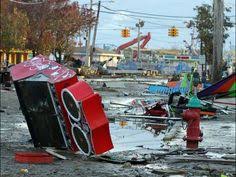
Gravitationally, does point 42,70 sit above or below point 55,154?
above

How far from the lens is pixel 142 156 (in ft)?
35.6

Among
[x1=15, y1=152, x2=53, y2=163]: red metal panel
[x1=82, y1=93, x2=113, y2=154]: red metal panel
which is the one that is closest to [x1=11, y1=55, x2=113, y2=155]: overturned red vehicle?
[x1=82, y1=93, x2=113, y2=154]: red metal panel

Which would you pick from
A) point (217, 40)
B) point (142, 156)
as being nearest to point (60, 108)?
point (142, 156)

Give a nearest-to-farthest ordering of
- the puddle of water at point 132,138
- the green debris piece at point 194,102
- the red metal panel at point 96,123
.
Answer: the red metal panel at point 96,123, the green debris piece at point 194,102, the puddle of water at point 132,138

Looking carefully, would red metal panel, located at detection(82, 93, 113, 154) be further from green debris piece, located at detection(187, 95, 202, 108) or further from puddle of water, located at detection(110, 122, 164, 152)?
green debris piece, located at detection(187, 95, 202, 108)

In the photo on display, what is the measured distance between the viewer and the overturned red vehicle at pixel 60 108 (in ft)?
33.1

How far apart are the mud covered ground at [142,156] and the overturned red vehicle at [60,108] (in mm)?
321

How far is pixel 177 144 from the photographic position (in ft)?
42.7

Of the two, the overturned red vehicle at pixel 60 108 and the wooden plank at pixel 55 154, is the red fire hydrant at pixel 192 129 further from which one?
the wooden plank at pixel 55 154

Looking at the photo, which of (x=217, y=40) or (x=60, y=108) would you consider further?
(x=217, y=40)

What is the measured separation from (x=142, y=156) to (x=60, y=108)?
1742mm

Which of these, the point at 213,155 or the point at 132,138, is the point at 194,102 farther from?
the point at 132,138

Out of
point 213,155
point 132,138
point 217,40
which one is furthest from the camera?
point 217,40

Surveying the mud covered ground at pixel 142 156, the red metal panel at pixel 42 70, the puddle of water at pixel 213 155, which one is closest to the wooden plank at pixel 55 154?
the mud covered ground at pixel 142 156
